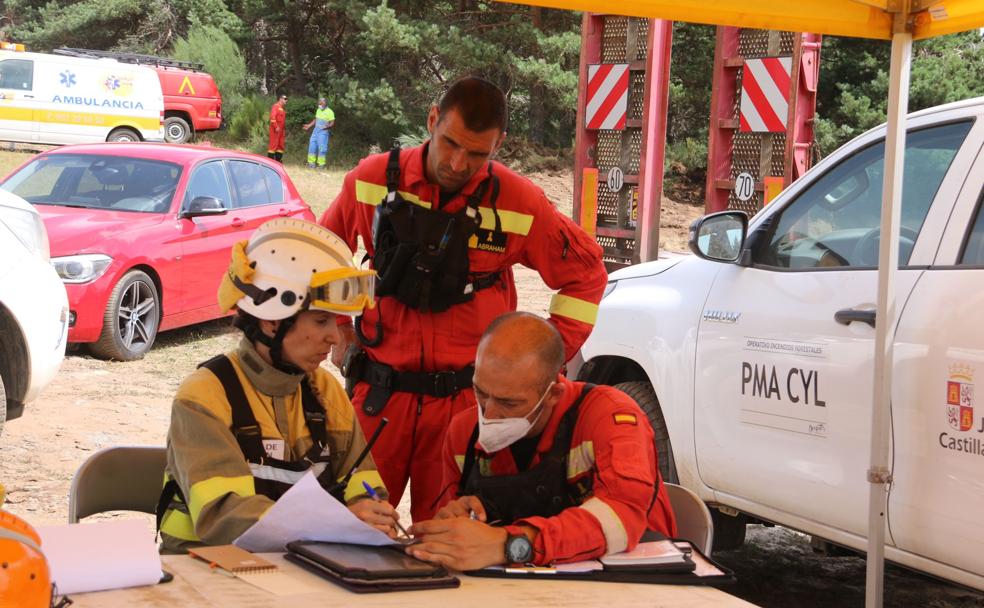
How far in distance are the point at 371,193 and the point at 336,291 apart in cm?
108

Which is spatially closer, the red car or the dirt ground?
the dirt ground

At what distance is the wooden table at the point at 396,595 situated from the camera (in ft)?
7.15

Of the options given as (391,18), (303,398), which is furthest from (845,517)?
(391,18)

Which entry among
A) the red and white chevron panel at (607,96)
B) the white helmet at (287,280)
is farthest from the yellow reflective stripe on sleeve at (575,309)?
the red and white chevron panel at (607,96)

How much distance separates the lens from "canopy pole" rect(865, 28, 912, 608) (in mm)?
3688

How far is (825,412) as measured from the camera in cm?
408

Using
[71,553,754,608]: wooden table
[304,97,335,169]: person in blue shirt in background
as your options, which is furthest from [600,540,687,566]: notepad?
[304,97,335,169]: person in blue shirt in background

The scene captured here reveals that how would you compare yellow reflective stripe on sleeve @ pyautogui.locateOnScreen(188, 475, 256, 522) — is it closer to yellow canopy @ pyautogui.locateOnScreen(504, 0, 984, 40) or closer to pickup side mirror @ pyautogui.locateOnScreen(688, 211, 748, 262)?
yellow canopy @ pyautogui.locateOnScreen(504, 0, 984, 40)

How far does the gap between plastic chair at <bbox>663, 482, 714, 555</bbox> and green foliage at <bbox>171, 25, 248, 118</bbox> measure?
113ft

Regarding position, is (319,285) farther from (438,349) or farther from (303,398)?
(438,349)

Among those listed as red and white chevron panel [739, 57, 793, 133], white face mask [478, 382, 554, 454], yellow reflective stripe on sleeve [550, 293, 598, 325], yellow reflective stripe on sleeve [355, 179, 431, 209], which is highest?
red and white chevron panel [739, 57, 793, 133]

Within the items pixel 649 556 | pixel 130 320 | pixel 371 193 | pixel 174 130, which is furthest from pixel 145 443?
pixel 174 130

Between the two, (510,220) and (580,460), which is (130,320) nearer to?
(510,220)

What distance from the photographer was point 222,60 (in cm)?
3684
